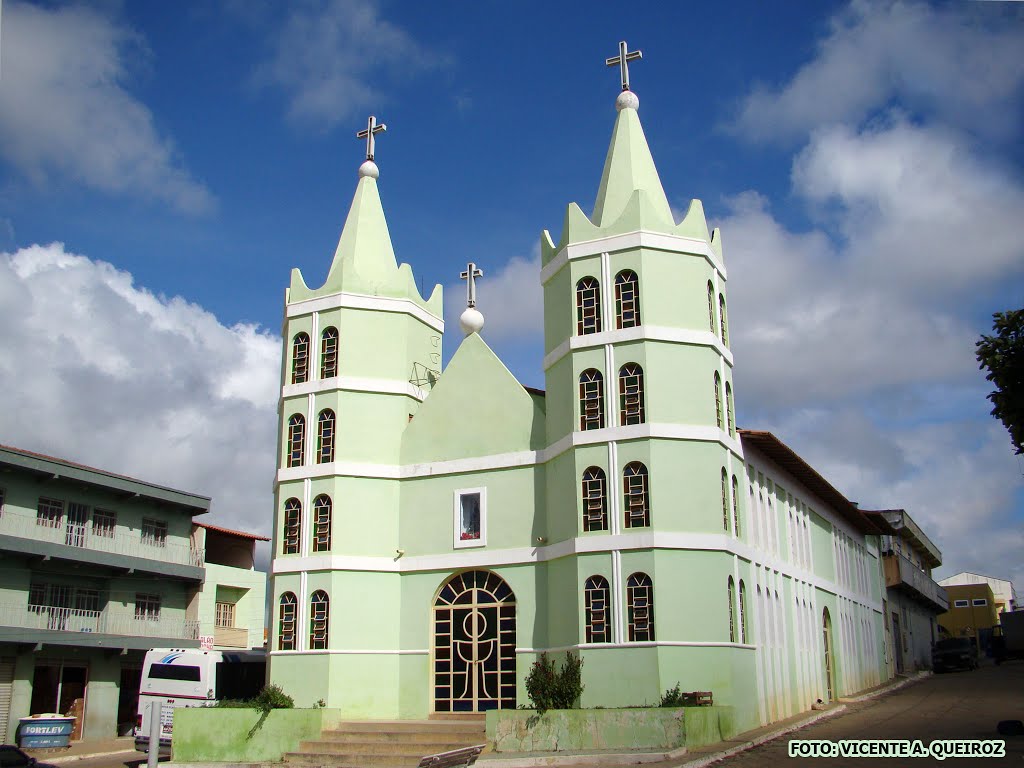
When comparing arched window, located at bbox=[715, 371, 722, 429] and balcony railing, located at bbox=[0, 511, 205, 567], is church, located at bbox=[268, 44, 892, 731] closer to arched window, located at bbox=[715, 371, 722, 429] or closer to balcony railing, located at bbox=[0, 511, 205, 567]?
arched window, located at bbox=[715, 371, 722, 429]

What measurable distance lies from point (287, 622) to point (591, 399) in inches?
389

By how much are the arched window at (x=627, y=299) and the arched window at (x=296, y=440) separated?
31.0 feet

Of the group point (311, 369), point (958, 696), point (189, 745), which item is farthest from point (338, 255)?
point (958, 696)

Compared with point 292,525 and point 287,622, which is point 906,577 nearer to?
point 292,525

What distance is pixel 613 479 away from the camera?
23.0m

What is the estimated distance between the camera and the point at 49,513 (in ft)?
112

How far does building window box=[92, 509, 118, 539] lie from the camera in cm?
3575

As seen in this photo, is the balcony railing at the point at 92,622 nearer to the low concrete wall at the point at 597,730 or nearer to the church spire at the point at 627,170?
the low concrete wall at the point at 597,730

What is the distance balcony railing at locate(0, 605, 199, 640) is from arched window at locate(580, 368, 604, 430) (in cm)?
1940

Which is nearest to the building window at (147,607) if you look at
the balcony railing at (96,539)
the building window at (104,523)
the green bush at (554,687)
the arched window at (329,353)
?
the balcony railing at (96,539)

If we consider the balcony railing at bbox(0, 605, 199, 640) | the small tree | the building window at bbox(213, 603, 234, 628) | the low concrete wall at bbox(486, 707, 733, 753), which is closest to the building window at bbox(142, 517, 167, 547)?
the balcony railing at bbox(0, 605, 199, 640)

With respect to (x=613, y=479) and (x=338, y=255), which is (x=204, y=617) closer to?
(x=338, y=255)

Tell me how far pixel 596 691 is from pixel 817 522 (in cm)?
1781

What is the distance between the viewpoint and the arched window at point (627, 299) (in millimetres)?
23922
